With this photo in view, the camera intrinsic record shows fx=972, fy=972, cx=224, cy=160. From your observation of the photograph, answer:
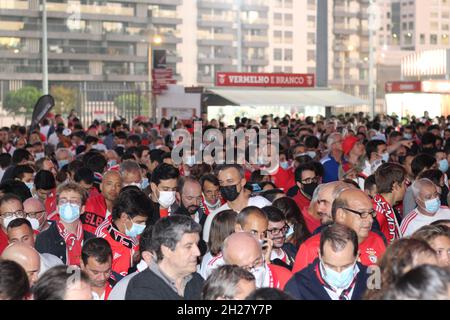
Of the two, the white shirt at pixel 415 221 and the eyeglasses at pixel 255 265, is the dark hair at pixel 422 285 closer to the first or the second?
the eyeglasses at pixel 255 265

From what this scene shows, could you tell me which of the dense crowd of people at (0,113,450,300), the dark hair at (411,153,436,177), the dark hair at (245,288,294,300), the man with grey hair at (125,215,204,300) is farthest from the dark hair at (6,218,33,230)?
the dark hair at (411,153,436,177)

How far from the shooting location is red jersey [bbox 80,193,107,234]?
857cm

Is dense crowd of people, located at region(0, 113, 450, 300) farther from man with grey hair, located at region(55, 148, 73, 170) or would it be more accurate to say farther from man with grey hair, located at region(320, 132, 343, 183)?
man with grey hair, located at region(55, 148, 73, 170)

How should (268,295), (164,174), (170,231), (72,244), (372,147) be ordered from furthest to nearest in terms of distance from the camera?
(372,147), (164,174), (72,244), (170,231), (268,295)

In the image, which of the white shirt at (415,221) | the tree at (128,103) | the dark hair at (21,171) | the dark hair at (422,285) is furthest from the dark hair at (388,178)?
the tree at (128,103)

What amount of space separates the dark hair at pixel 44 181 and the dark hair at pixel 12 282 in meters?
5.10

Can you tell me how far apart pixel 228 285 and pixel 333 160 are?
8.54 meters

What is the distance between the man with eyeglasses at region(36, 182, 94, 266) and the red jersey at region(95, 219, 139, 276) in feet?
1.14

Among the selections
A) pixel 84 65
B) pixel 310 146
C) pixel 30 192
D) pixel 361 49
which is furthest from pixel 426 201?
pixel 361 49

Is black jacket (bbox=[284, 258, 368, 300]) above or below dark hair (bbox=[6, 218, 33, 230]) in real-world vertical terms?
below

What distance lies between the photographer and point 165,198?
9.22 meters

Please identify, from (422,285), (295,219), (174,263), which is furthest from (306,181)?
(422,285)

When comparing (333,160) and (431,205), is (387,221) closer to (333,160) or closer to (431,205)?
(431,205)

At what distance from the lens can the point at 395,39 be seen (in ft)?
471
